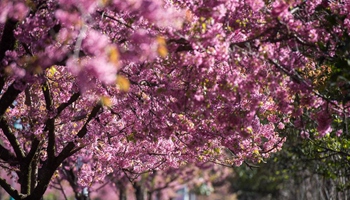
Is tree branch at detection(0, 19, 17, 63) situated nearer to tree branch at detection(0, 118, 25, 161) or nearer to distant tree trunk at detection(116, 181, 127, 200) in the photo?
tree branch at detection(0, 118, 25, 161)

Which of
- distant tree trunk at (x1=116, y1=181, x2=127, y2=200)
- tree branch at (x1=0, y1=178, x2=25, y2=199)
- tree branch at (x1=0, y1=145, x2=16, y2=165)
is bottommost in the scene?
tree branch at (x1=0, y1=178, x2=25, y2=199)

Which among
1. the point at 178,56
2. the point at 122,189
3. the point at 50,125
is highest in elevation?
the point at 122,189

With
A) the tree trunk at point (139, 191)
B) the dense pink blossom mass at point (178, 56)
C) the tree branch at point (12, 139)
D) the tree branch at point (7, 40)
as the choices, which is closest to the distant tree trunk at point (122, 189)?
the tree trunk at point (139, 191)

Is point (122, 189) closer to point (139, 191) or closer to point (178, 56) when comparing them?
point (139, 191)

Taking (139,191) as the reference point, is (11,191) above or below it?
below

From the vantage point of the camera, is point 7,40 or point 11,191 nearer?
point 7,40

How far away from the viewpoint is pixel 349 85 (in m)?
7.81

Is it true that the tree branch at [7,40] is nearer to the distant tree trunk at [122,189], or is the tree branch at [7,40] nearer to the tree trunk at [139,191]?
the distant tree trunk at [122,189]

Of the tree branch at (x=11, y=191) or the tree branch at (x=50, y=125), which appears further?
the tree branch at (x=11, y=191)

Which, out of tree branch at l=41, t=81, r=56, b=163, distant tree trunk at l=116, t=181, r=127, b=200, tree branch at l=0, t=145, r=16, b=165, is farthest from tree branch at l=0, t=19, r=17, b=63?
distant tree trunk at l=116, t=181, r=127, b=200

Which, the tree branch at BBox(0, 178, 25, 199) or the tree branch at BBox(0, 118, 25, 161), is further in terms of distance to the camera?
the tree branch at BBox(0, 178, 25, 199)

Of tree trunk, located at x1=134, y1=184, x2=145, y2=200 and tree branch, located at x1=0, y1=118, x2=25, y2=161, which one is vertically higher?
tree trunk, located at x1=134, y1=184, x2=145, y2=200

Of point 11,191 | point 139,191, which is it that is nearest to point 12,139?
point 11,191

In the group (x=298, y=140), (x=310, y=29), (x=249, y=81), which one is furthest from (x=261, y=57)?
(x=298, y=140)
